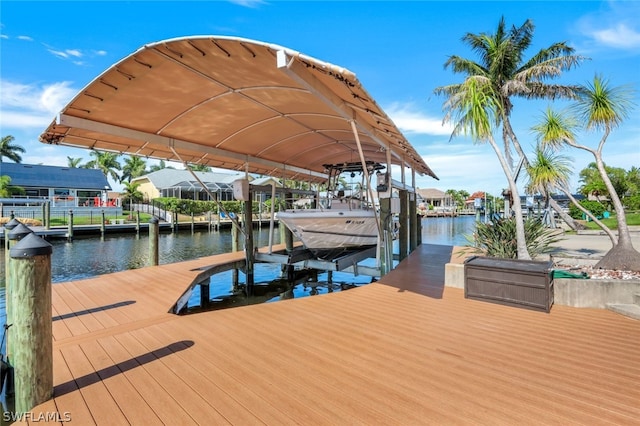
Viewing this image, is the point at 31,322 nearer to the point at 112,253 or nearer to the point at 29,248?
the point at 29,248

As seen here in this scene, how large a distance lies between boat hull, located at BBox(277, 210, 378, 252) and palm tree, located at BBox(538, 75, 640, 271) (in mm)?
4446

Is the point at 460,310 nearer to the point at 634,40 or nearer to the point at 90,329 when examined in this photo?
the point at 90,329

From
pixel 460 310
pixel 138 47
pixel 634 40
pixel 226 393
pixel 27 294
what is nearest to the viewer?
pixel 27 294

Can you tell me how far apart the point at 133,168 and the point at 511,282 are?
64329 millimetres

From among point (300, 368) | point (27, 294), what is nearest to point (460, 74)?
point (300, 368)

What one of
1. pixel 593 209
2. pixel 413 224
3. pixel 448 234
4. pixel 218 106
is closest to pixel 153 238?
pixel 218 106

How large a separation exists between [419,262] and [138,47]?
7692 millimetres

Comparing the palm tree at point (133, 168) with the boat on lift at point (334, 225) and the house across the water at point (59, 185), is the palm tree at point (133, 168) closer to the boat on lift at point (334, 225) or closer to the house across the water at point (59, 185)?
the house across the water at point (59, 185)

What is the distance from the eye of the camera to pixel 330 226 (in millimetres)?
8453

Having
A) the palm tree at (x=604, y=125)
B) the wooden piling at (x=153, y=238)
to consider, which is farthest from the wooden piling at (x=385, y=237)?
the wooden piling at (x=153, y=238)

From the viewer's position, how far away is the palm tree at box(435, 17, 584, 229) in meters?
10.6

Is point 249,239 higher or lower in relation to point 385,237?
lower

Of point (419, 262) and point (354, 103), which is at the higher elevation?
point (354, 103)

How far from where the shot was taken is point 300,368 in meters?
2.95
